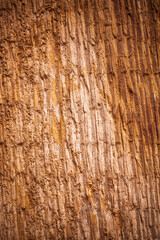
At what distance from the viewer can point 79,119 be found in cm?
51

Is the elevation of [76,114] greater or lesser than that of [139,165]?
greater

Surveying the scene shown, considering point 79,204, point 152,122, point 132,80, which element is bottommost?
point 79,204

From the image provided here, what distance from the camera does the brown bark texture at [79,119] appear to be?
501mm

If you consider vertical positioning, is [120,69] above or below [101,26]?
below

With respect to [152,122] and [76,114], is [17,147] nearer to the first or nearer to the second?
[76,114]

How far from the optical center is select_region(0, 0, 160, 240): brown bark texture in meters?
0.50

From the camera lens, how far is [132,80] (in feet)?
1.70

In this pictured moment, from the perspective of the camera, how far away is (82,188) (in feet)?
1.65

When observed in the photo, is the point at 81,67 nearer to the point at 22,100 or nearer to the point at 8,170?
the point at 22,100

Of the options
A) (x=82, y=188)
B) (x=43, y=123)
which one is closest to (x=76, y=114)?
(x=43, y=123)

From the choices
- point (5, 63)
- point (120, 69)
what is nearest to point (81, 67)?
point (120, 69)

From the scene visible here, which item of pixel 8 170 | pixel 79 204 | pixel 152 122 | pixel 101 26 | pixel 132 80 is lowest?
pixel 79 204

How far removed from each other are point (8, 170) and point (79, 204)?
22 centimetres

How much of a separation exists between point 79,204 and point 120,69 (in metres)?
0.41
